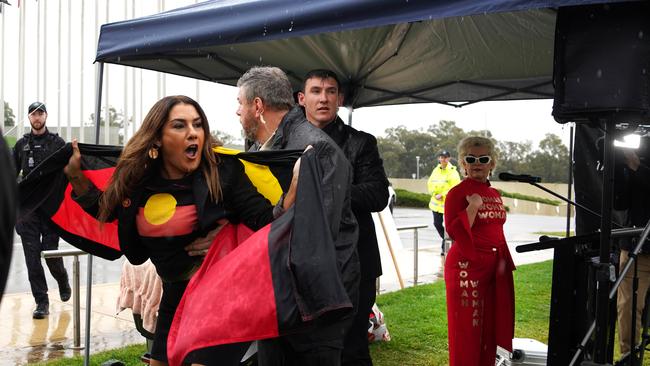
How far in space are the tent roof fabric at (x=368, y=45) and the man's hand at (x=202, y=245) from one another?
1033 mm

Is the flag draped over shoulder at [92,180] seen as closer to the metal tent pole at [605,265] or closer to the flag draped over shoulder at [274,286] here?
the flag draped over shoulder at [274,286]

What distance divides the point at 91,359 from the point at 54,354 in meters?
0.47

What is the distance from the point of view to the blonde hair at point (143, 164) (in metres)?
3.06

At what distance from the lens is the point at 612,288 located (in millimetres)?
2957

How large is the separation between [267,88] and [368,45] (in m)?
2.47

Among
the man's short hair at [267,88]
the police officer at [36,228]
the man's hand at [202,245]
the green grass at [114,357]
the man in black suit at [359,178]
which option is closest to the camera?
the man's hand at [202,245]

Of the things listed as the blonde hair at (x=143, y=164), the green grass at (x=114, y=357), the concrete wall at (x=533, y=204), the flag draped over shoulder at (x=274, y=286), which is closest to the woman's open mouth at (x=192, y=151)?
the blonde hair at (x=143, y=164)

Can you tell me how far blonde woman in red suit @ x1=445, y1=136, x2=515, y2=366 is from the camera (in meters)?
4.51

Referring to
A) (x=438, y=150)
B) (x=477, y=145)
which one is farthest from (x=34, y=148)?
(x=438, y=150)

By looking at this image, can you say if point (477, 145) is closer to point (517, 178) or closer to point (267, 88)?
point (517, 178)

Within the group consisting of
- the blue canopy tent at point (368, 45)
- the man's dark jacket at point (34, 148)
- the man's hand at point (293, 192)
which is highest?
the blue canopy tent at point (368, 45)

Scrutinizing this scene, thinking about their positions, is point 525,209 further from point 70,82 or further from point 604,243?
point 604,243

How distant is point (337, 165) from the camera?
301 centimetres

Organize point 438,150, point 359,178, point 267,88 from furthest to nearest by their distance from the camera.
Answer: point 438,150, point 359,178, point 267,88
